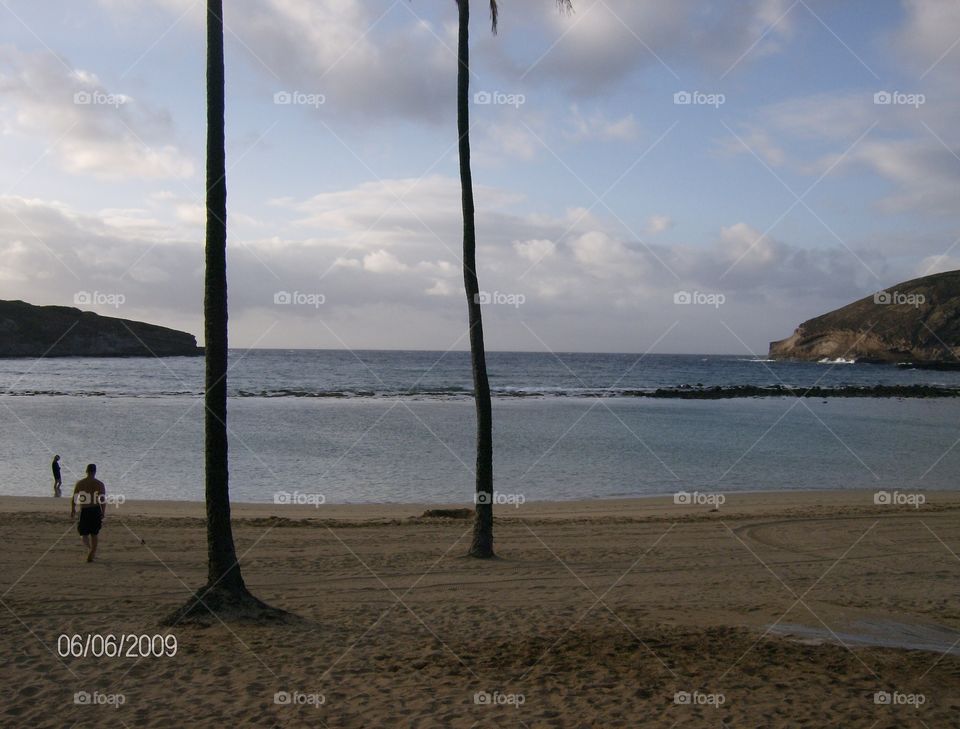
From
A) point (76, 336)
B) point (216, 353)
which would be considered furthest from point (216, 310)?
point (76, 336)

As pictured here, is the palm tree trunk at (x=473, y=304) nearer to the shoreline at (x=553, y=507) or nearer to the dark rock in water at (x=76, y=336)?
the shoreline at (x=553, y=507)

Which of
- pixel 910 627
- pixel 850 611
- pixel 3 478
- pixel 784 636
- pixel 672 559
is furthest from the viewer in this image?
pixel 3 478

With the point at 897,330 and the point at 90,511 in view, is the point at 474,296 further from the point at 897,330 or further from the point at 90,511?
the point at 897,330

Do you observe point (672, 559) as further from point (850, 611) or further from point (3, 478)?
point (3, 478)

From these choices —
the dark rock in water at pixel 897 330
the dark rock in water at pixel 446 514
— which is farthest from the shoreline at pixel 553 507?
the dark rock in water at pixel 897 330

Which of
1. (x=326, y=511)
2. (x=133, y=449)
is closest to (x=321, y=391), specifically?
(x=133, y=449)

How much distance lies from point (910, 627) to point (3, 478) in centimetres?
2438

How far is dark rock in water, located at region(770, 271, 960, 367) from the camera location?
5098 inches

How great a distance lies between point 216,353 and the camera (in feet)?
28.2

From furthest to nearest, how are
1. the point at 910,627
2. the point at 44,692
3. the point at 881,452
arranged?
the point at 881,452 < the point at 910,627 < the point at 44,692

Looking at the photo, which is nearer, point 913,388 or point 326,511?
point 326,511

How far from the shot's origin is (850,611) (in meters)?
9.58

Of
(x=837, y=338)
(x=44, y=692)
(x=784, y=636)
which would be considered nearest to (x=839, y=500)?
(x=784, y=636)

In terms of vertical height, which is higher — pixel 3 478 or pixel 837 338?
pixel 837 338
